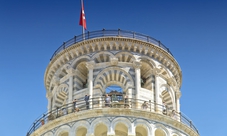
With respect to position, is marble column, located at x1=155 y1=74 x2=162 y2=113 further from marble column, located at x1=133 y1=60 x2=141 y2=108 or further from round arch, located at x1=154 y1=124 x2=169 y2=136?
round arch, located at x1=154 y1=124 x2=169 y2=136

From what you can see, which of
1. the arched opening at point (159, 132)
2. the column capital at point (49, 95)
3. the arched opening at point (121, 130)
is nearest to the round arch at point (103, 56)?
the column capital at point (49, 95)

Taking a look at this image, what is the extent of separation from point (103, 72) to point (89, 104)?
12.6 ft

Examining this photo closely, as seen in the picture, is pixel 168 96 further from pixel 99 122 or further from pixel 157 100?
pixel 99 122

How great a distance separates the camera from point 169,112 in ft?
143

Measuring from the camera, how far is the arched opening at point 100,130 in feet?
131

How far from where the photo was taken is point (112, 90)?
45.4 m

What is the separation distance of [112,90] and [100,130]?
567 cm

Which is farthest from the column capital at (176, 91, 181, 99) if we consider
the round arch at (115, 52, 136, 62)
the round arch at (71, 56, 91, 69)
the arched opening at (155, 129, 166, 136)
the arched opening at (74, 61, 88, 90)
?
the round arch at (71, 56, 91, 69)

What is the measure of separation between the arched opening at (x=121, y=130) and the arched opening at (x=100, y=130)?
0.94m

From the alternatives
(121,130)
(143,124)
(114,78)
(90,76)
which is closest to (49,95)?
(90,76)

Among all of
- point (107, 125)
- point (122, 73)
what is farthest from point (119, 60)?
point (107, 125)

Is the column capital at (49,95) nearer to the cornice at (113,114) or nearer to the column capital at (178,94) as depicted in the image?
the cornice at (113,114)

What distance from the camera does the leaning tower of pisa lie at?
131 ft

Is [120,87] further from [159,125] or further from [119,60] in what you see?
[159,125]
